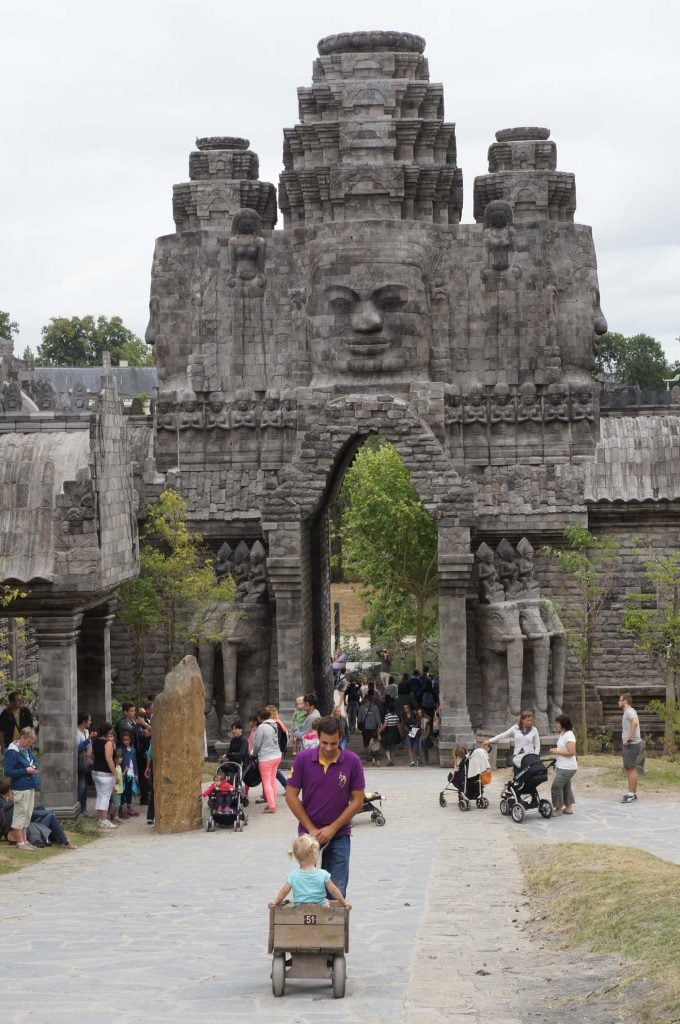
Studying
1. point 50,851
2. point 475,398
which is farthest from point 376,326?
point 50,851

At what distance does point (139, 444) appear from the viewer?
34.9 metres

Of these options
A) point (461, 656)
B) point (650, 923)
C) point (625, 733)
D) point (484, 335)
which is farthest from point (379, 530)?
point (650, 923)

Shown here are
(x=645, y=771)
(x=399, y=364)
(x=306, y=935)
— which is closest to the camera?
(x=306, y=935)

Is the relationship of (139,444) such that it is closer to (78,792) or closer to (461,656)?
(461,656)

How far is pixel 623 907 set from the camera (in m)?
13.3

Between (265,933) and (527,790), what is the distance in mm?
8720

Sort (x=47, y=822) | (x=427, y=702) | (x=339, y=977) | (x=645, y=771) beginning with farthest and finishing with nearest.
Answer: (x=427, y=702) → (x=645, y=771) → (x=47, y=822) → (x=339, y=977)

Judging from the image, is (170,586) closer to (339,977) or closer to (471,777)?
(471,777)

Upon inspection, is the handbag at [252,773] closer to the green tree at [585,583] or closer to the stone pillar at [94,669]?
the stone pillar at [94,669]

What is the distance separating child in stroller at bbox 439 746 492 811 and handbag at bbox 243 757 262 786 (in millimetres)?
2724

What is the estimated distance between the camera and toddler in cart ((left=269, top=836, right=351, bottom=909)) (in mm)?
11008

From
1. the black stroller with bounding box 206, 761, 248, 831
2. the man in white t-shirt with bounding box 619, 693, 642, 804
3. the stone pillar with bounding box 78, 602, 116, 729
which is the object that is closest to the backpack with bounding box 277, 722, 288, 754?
the black stroller with bounding box 206, 761, 248, 831

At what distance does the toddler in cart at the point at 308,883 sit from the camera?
11.0 m

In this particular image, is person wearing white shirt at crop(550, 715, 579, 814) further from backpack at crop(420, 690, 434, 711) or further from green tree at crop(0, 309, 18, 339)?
green tree at crop(0, 309, 18, 339)
